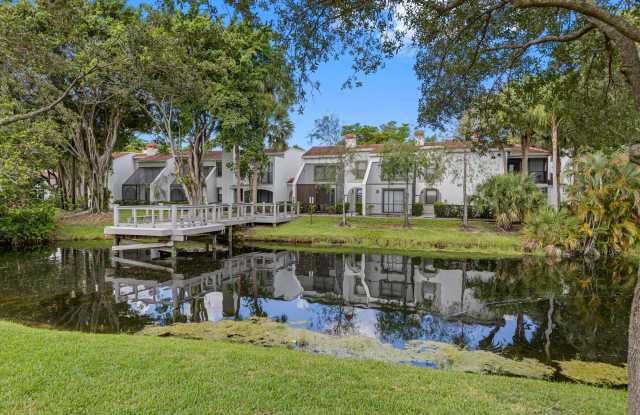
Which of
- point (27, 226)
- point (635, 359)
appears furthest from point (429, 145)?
point (635, 359)

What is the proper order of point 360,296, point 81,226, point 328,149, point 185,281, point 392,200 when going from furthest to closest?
1. point 328,149
2. point 392,200
3. point 81,226
4. point 185,281
5. point 360,296

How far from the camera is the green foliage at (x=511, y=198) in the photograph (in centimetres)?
2173

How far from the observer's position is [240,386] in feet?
14.5

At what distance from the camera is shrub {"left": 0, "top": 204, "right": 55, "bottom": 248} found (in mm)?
20078

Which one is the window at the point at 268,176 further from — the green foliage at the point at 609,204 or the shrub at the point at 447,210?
the green foliage at the point at 609,204

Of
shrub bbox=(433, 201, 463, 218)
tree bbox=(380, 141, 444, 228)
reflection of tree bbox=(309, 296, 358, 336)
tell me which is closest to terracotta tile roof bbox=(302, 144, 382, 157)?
tree bbox=(380, 141, 444, 228)

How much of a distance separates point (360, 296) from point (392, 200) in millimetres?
19804

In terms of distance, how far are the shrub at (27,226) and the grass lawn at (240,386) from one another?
18407 millimetres

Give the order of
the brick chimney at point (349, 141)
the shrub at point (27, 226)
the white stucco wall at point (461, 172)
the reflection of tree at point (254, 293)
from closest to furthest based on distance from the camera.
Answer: the reflection of tree at point (254, 293)
the shrub at point (27, 226)
the white stucco wall at point (461, 172)
the brick chimney at point (349, 141)

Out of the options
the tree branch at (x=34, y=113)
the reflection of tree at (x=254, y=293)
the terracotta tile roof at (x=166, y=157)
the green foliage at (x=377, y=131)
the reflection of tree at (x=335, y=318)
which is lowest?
the reflection of tree at (x=335, y=318)

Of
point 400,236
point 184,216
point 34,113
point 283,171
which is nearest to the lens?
point 34,113

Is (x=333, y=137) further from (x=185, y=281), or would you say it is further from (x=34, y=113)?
(x=34, y=113)

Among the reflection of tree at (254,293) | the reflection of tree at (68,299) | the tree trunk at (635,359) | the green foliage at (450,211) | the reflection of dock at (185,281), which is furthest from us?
the green foliage at (450,211)

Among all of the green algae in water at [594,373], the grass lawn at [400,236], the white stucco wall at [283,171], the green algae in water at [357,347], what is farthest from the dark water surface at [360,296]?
the white stucco wall at [283,171]
